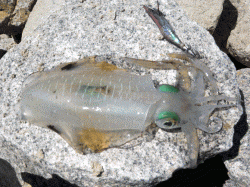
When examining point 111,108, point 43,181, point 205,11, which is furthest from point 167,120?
point 205,11

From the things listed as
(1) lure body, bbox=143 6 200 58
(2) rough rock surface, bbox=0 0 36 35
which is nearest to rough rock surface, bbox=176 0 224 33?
(1) lure body, bbox=143 6 200 58

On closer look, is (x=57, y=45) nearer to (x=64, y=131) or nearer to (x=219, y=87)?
(x=64, y=131)

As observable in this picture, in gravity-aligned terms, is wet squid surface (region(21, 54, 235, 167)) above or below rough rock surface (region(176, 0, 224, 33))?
below

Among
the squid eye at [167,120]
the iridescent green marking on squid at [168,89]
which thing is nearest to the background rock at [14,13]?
the iridescent green marking on squid at [168,89]

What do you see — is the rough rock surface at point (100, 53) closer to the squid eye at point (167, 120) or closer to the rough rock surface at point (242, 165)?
the squid eye at point (167, 120)

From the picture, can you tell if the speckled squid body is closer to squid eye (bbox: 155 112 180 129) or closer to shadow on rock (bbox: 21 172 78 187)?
squid eye (bbox: 155 112 180 129)

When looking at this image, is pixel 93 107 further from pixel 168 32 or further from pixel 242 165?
pixel 242 165
